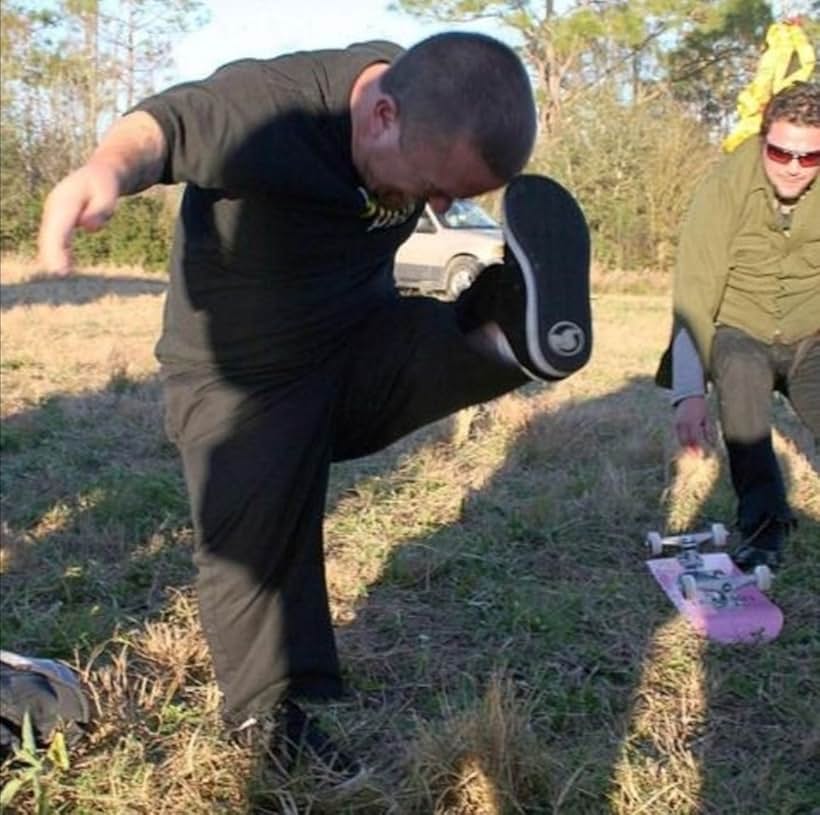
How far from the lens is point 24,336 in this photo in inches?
435

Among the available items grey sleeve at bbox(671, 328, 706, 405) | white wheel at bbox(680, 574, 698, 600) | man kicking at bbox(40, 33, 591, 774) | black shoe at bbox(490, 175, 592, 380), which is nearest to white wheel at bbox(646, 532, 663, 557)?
white wheel at bbox(680, 574, 698, 600)

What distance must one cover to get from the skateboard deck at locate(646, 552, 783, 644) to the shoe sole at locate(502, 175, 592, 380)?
1419 millimetres

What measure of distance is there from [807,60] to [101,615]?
10.5 ft

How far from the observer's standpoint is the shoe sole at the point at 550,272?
2.63 metres

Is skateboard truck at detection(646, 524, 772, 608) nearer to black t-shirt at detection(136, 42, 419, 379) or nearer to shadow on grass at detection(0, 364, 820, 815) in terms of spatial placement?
shadow on grass at detection(0, 364, 820, 815)

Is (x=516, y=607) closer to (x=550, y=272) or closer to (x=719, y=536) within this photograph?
(x=719, y=536)

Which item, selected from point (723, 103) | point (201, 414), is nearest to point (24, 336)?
point (201, 414)

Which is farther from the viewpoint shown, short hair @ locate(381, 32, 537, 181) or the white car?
the white car

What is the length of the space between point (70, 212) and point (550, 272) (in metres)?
1.12

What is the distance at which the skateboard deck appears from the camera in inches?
147

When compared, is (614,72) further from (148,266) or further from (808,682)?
(808,682)

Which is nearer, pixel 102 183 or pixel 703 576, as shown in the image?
pixel 102 183

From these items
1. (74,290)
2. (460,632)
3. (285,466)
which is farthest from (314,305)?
(74,290)

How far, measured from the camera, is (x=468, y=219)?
17.8m
